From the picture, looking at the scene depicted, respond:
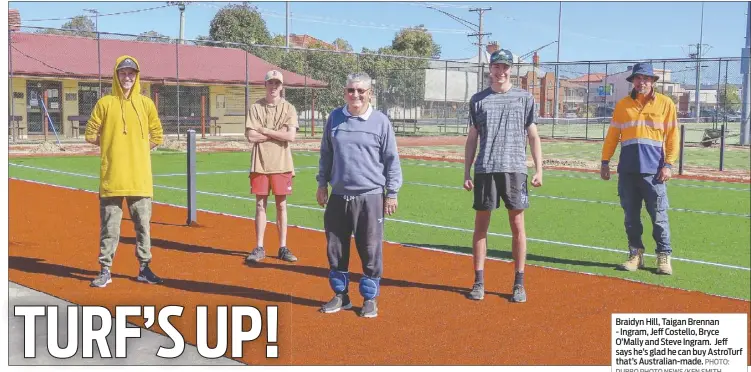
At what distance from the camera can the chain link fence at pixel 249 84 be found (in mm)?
35156

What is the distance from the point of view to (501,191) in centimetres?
735

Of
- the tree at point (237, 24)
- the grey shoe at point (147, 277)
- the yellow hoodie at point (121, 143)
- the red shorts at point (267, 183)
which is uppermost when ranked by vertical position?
the tree at point (237, 24)

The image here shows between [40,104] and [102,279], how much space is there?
29973 mm

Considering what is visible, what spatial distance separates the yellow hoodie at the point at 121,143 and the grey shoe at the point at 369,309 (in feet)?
7.71

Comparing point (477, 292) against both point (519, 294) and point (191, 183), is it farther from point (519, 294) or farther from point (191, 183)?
point (191, 183)

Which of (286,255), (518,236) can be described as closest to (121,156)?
(286,255)

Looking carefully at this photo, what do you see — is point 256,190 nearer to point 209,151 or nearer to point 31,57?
point 209,151

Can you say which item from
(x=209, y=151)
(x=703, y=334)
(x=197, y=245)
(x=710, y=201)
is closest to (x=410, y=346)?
(x=703, y=334)

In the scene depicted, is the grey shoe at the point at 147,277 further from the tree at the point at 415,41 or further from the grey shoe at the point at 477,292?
the tree at the point at 415,41

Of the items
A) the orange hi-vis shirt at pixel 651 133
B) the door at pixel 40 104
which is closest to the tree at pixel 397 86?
the door at pixel 40 104

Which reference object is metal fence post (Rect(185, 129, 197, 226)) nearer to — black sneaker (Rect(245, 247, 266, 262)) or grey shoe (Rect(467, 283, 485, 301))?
black sneaker (Rect(245, 247, 266, 262))

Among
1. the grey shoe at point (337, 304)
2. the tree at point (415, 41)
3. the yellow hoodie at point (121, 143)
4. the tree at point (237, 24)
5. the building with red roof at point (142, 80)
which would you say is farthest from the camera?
the tree at point (415, 41)

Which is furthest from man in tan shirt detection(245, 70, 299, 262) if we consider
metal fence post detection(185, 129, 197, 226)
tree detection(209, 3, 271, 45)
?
tree detection(209, 3, 271, 45)

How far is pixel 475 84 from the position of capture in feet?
148
